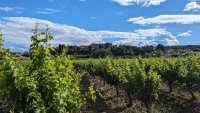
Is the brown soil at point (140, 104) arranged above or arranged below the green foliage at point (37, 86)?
below

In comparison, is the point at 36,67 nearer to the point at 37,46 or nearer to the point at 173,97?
the point at 37,46

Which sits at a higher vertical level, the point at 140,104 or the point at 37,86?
the point at 37,86

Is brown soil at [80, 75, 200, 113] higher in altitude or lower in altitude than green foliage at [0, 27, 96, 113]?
lower

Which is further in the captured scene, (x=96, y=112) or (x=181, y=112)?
(x=181, y=112)

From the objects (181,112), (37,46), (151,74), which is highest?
(37,46)

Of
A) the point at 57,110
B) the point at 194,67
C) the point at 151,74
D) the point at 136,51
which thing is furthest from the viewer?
the point at 136,51

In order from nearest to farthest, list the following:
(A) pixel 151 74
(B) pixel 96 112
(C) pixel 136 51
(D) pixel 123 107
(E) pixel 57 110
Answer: (E) pixel 57 110 < (A) pixel 151 74 < (B) pixel 96 112 < (D) pixel 123 107 < (C) pixel 136 51

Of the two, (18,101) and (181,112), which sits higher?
(18,101)

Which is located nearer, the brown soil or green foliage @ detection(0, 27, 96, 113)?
green foliage @ detection(0, 27, 96, 113)

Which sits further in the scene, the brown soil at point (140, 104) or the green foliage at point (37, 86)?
the brown soil at point (140, 104)

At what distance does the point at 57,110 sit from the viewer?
7086 millimetres

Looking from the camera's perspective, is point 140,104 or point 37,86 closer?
point 37,86

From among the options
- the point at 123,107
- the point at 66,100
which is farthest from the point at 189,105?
the point at 66,100

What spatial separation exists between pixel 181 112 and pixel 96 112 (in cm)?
465
